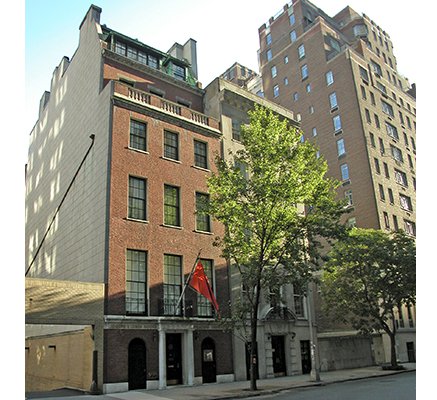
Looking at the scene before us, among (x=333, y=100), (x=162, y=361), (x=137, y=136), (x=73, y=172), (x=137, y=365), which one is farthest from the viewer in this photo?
(x=333, y=100)

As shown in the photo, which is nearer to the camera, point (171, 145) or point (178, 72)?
point (171, 145)

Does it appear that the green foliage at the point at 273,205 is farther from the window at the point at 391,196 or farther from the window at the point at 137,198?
the window at the point at 391,196

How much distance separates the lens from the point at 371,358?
36531 millimetres

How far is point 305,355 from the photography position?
2981 centimetres

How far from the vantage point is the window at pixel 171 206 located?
25952 millimetres

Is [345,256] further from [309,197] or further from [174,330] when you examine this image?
[174,330]

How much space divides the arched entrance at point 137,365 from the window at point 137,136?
11.2m

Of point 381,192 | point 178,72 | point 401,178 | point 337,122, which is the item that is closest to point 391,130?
point 401,178

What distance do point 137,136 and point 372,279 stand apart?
19429 millimetres

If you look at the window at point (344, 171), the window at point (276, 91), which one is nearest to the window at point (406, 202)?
the window at point (344, 171)

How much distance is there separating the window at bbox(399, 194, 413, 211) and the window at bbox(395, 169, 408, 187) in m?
1.84

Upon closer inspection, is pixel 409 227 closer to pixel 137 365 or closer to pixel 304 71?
pixel 304 71

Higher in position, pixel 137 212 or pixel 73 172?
pixel 73 172

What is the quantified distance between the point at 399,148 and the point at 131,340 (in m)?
48.5
